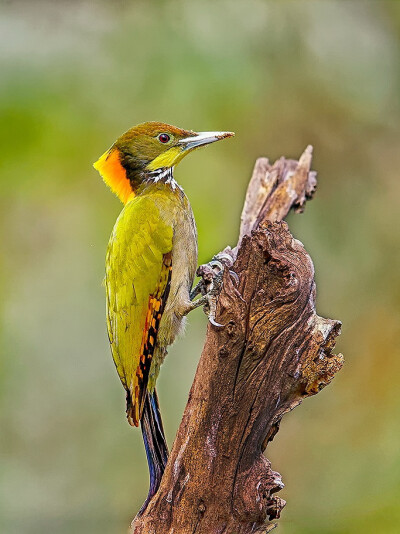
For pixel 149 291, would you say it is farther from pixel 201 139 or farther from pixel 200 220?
pixel 200 220

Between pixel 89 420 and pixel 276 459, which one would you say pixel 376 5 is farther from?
pixel 89 420

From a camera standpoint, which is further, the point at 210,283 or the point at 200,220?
the point at 200,220

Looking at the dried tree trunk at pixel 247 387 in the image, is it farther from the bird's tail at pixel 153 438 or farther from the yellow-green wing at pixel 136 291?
the yellow-green wing at pixel 136 291

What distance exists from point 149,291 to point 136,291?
5 centimetres

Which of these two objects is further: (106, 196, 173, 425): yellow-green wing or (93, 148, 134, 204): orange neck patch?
(93, 148, 134, 204): orange neck patch

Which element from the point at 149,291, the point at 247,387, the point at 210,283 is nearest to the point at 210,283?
the point at 210,283

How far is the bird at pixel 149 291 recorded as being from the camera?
3.19 m

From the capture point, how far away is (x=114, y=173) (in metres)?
3.61

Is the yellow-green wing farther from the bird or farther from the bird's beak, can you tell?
the bird's beak

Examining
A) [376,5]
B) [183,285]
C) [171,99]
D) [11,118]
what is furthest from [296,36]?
[183,285]

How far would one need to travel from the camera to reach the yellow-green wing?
320 cm

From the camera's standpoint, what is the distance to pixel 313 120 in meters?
5.62

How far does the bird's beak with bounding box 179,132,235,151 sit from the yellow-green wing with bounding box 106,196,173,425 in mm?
403

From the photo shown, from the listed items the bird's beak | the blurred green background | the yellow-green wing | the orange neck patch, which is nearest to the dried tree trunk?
the yellow-green wing
